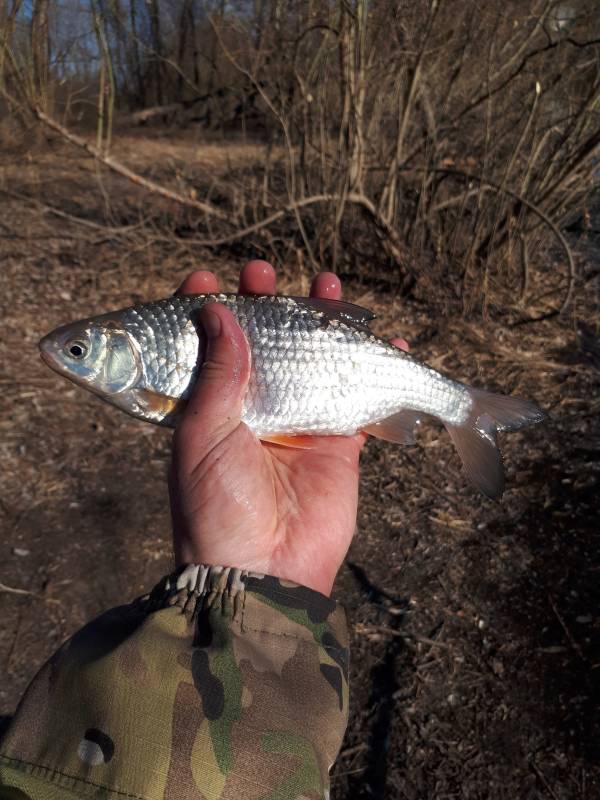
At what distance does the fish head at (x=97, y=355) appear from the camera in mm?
3012

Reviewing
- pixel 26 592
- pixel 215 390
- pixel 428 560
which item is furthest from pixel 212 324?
pixel 428 560

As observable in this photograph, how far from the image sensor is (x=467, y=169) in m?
8.12

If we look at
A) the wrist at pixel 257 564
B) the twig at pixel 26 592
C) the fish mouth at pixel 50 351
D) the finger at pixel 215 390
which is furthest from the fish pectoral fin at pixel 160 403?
the twig at pixel 26 592

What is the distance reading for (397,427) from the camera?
352 centimetres

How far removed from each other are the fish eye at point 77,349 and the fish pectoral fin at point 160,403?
33 cm

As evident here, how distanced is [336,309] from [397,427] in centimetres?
79

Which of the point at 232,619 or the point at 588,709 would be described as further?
the point at 588,709

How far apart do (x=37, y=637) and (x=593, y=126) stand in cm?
797

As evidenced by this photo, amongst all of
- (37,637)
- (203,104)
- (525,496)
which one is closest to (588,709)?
(525,496)

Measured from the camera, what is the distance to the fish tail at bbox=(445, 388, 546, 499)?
339cm

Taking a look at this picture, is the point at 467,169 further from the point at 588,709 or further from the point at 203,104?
the point at 203,104

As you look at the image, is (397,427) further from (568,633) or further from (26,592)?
(26,592)

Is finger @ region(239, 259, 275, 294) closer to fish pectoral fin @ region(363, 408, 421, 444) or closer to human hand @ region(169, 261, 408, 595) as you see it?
human hand @ region(169, 261, 408, 595)

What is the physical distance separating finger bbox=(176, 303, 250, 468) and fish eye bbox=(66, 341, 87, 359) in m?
0.61
